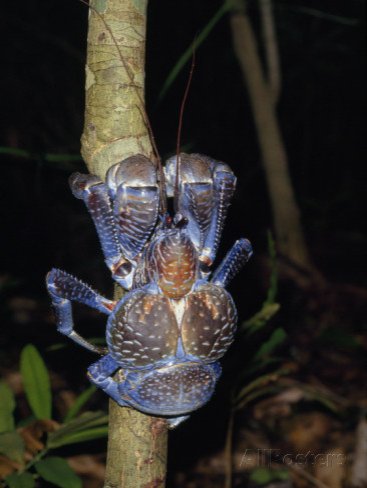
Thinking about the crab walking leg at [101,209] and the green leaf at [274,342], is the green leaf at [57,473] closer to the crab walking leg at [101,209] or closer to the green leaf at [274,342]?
the crab walking leg at [101,209]

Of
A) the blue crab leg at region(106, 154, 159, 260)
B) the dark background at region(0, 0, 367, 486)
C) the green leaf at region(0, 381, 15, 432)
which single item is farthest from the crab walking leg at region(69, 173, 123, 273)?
the dark background at region(0, 0, 367, 486)

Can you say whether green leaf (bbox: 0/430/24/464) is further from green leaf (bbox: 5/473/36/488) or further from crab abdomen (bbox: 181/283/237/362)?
crab abdomen (bbox: 181/283/237/362)

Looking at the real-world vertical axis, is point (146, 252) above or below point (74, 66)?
below

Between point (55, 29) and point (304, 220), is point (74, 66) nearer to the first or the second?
point (55, 29)

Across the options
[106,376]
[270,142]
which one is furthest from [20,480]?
[270,142]

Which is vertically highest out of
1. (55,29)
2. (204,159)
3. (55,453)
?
(55,29)

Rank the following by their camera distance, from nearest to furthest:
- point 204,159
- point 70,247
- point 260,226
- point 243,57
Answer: point 204,159, point 243,57, point 70,247, point 260,226

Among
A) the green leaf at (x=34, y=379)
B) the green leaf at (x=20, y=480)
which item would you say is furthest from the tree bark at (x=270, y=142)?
the green leaf at (x=20, y=480)

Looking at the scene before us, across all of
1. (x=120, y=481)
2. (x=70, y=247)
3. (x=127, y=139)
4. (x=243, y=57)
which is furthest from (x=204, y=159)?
(x=70, y=247)
